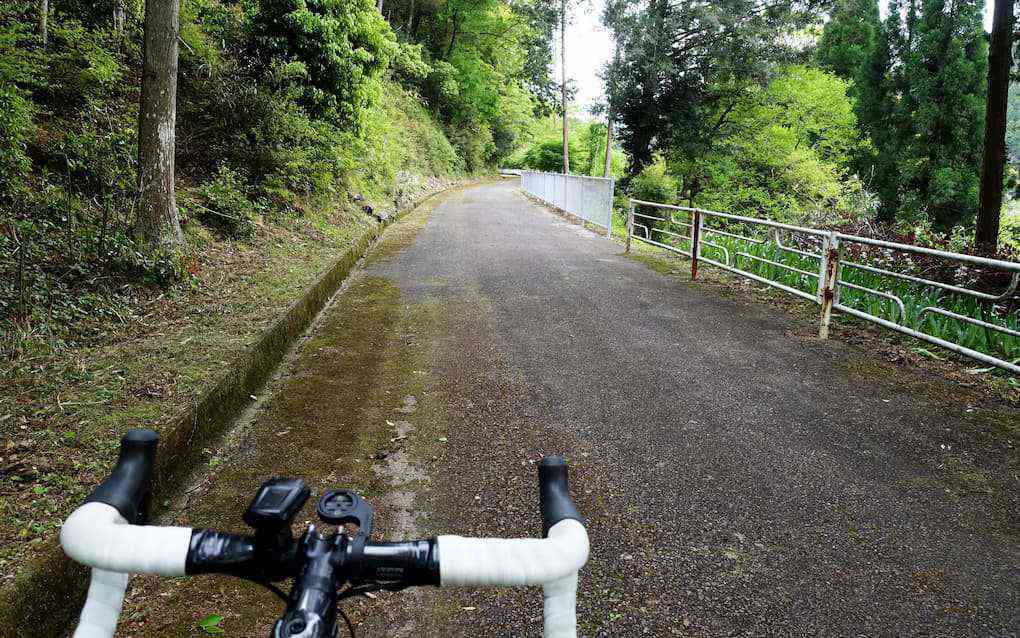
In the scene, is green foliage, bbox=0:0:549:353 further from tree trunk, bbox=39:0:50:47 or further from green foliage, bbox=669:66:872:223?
green foliage, bbox=669:66:872:223

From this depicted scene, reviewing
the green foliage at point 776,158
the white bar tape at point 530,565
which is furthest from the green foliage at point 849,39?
the white bar tape at point 530,565

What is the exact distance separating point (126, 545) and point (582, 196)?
17.2 metres

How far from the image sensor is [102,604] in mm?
1061

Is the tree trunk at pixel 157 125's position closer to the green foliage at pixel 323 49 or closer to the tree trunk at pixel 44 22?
the tree trunk at pixel 44 22

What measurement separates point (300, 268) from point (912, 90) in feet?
74.4

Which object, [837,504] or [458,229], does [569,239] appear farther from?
[837,504]

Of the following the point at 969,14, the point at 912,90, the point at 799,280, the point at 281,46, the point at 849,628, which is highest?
the point at 969,14

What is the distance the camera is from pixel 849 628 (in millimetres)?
2414

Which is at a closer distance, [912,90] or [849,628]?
[849,628]

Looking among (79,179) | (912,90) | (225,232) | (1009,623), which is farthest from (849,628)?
(912,90)

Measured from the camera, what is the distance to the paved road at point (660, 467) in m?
2.54

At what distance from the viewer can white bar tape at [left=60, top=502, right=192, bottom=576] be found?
39.6 inches

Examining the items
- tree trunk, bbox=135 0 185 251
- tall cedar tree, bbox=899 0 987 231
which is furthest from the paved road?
tall cedar tree, bbox=899 0 987 231

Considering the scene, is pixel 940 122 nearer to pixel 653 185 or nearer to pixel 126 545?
pixel 653 185
